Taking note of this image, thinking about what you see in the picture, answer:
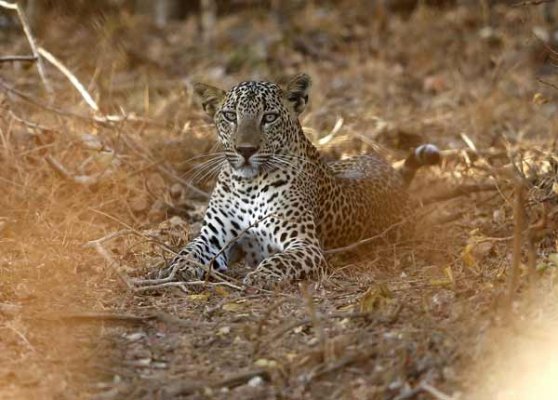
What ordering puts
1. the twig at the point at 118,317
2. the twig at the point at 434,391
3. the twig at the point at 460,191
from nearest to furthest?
the twig at the point at 434,391 < the twig at the point at 118,317 < the twig at the point at 460,191

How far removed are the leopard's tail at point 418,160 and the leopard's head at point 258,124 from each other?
229 cm

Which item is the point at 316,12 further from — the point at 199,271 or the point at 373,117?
the point at 199,271

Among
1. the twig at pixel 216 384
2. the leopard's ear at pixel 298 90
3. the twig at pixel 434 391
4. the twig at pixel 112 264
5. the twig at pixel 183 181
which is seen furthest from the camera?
the twig at pixel 183 181

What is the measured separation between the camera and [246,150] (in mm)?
8914

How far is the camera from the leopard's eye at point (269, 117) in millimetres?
9141

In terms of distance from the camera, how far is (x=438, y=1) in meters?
18.9

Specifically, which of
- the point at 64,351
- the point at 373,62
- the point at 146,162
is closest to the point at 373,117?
the point at 373,62

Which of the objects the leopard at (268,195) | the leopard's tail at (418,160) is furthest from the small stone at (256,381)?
the leopard's tail at (418,160)

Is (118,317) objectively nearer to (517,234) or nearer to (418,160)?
(517,234)

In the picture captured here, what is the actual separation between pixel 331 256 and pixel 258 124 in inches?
50.6

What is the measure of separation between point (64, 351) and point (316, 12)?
13.0 m

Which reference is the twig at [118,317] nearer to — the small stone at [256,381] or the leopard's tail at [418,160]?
the small stone at [256,381]

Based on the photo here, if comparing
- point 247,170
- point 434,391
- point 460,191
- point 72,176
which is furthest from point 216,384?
point 460,191

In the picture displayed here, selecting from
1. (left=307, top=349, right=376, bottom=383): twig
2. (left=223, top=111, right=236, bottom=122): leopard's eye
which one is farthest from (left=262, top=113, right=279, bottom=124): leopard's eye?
(left=307, top=349, right=376, bottom=383): twig
